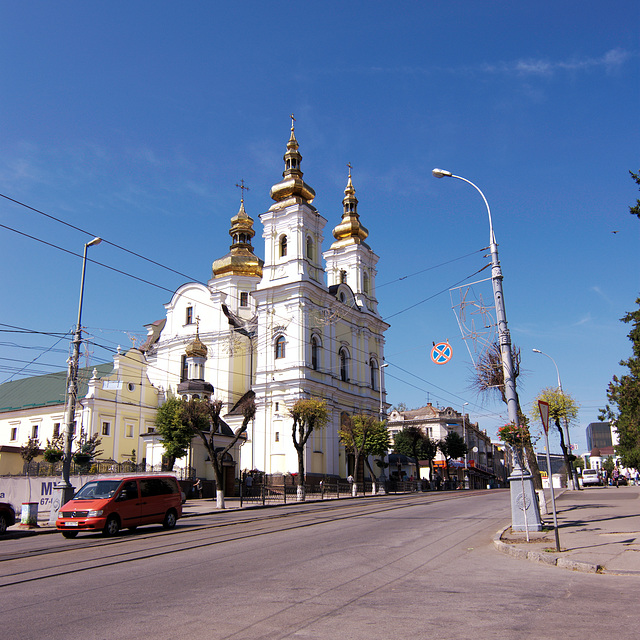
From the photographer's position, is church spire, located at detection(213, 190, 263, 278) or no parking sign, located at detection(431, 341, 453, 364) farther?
church spire, located at detection(213, 190, 263, 278)

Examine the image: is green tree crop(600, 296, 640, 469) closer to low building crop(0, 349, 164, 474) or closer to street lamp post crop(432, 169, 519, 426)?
street lamp post crop(432, 169, 519, 426)

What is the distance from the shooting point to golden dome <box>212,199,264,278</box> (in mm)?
60531

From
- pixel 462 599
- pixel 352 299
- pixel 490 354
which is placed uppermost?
pixel 352 299

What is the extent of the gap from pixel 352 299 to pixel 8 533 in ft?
141

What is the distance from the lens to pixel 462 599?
735 centimetres

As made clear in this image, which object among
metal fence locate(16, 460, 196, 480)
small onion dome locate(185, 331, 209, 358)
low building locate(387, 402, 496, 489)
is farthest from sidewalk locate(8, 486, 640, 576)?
low building locate(387, 402, 496, 489)

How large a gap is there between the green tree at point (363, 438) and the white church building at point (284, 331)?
401cm

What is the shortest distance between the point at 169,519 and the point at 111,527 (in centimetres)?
235

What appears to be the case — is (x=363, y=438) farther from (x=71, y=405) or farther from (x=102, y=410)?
(x=71, y=405)

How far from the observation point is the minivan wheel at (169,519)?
18417 millimetres

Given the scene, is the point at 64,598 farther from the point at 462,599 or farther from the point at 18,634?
the point at 462,599

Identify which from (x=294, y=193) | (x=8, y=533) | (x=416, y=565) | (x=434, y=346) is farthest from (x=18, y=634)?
(x=294, y=193)

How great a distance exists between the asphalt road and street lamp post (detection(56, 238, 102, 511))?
7536mm

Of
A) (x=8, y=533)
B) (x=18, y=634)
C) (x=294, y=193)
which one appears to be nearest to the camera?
(x=18, y=634)
